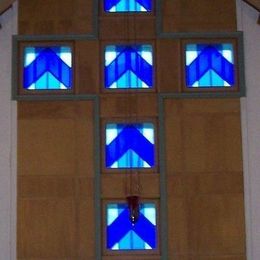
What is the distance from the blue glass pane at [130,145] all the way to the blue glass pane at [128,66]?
17.9 inches

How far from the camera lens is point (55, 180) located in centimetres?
822

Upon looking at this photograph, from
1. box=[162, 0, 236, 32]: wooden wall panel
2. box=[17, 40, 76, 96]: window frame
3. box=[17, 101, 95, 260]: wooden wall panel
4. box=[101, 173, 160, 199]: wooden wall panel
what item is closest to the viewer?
box=[17, 101, 95, 260]: wooden wall panel

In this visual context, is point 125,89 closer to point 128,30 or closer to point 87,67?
point 87,67

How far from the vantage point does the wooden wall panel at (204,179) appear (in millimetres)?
8078

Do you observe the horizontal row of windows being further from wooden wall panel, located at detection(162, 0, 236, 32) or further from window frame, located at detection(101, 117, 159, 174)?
window frame, located at detection(101, 117, 159, 174)

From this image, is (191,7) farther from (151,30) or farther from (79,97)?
(79,97)

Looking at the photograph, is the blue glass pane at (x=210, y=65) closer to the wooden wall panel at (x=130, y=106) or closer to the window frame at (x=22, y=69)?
the wooden wall panel at (x=130, y=106)

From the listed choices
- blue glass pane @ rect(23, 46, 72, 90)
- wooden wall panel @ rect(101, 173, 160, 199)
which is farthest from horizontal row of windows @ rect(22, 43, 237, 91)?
wooden wall panel @ rect(101, 173, 160, 199)

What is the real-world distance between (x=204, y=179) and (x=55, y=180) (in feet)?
5.08

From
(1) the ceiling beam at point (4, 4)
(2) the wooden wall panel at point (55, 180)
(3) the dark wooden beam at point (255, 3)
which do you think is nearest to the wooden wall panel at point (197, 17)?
(3) the dark wooden beam at point (255, 3)

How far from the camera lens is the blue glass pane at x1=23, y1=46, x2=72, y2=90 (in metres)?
8.48

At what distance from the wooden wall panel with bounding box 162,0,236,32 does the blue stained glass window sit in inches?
77.3

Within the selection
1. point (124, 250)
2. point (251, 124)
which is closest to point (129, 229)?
point (124, 250)


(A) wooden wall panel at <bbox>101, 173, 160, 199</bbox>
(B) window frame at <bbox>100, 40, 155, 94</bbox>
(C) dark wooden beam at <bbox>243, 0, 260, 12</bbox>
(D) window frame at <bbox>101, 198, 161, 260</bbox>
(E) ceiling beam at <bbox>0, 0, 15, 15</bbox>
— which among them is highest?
(E) ceiling beam at <bbox>0, 0, 15, 15</bbox>
